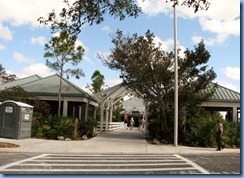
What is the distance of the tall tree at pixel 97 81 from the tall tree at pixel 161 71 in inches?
947

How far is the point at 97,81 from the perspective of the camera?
152 feet

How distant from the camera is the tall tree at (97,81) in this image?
45.8 metres

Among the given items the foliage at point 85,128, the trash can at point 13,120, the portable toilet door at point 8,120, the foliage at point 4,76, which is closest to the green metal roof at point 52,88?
the foliage at point 85,128

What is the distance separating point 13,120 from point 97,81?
28307 mm

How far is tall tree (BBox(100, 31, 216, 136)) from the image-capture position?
20.8m

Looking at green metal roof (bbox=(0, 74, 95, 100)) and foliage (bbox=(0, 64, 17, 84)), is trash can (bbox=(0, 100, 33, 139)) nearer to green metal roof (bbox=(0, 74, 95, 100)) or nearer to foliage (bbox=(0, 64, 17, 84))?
green metal roof (bbox=(0, 74, 95, 100))

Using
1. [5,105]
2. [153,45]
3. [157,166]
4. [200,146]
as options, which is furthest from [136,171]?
[153,45]

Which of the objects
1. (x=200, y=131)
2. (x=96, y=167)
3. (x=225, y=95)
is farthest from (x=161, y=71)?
(x=96, y=167)

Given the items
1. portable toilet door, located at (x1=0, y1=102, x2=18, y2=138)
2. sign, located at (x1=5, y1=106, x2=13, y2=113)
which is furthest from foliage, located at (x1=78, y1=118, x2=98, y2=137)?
sign, located at (x1=5, y1=106, x2=13, y2=113)

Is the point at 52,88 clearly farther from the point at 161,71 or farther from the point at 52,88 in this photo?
the point at 161,71

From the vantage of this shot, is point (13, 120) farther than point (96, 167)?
Yes

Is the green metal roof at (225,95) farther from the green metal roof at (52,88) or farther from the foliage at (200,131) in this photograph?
the green metal roof at (52,88)

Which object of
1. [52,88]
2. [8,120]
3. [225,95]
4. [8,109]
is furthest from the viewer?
[52,88]

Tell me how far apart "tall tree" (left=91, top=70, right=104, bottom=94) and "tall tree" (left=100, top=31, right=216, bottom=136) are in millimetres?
24063
